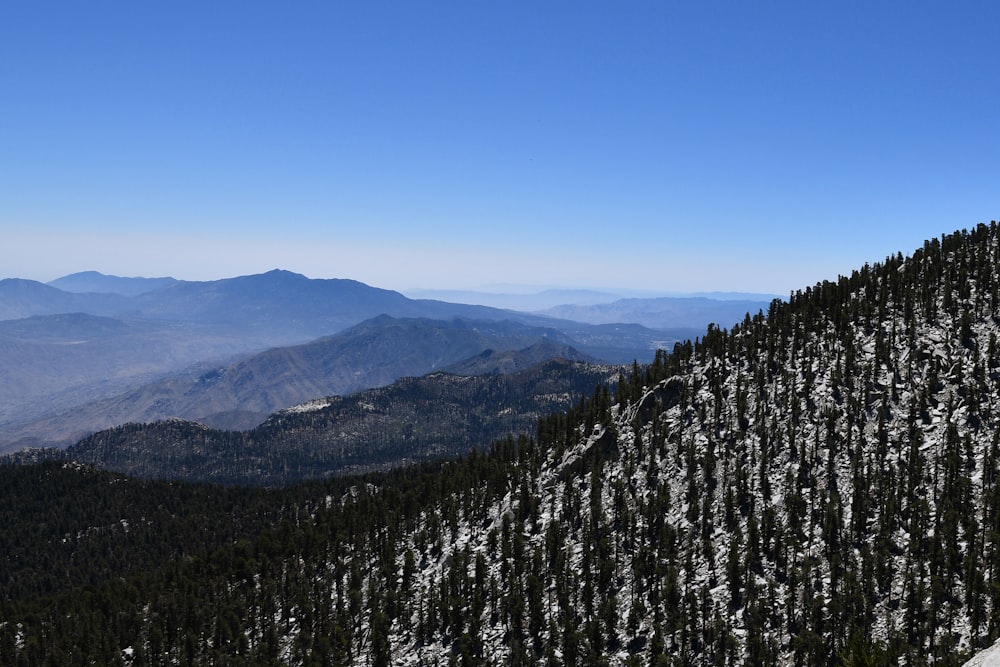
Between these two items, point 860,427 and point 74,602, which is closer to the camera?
point 860,427

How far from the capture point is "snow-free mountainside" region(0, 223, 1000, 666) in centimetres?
8338

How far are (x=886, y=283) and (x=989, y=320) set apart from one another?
90.6ft

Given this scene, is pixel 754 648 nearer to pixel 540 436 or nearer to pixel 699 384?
pixel 699 384

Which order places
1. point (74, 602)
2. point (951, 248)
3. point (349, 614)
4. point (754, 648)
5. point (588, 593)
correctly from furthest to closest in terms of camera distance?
1. point (74, 602)
2. point (951, 248)
3. point (349, 614)
4. point (588, 593)
5. point (754, 648)

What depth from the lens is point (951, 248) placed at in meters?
155

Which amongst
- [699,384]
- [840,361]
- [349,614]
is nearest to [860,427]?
[840,361]

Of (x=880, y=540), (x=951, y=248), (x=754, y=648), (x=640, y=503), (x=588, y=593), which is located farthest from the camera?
(x=951, y=248)

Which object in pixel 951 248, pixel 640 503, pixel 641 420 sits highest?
pixel 951 248

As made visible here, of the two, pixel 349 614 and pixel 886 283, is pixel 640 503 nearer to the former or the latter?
pixel 349 614

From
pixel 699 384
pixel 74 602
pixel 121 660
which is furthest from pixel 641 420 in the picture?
pixel 74 602

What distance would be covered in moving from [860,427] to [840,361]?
66.7 feet

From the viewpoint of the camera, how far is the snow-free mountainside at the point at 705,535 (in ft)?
274

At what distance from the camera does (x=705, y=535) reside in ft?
342

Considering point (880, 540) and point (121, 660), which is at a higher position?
point (880, 540)
